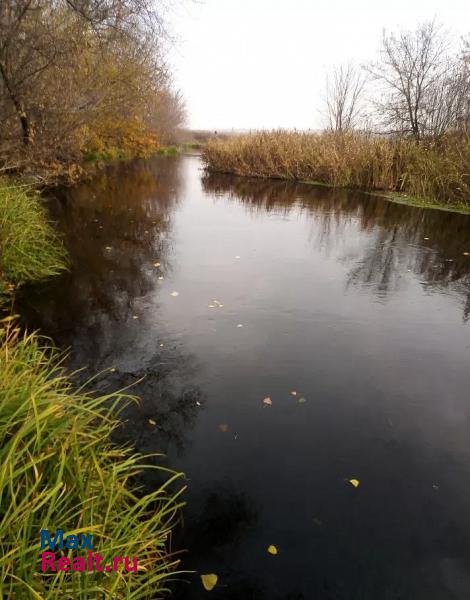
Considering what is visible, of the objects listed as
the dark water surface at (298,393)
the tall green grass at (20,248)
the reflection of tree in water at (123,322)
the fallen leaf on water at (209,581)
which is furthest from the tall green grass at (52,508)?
the tall green grass at (20,248)

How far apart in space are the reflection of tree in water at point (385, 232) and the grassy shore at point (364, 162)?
1163 millimetres

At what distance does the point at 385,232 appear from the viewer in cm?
1010

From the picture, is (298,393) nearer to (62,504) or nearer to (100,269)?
(62,504)

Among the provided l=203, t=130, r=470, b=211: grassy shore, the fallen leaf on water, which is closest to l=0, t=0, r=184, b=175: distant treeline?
the fallen leaf on water

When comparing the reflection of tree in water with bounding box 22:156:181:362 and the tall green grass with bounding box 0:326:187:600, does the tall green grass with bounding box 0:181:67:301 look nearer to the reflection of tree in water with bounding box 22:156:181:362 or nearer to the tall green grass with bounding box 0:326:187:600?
the reflection of tree in water with bounding box 22:156:181:362

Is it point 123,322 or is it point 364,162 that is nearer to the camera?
point 123,322

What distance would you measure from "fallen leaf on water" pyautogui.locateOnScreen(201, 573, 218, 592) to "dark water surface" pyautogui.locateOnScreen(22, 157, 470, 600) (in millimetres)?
31

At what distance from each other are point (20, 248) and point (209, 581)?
5.56 metres

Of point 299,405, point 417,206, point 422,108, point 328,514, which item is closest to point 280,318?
A: point 299,405

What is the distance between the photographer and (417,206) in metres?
13.6

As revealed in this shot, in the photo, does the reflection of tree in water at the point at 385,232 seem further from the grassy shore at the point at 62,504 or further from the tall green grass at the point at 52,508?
the tall green grass at the point at 52,508

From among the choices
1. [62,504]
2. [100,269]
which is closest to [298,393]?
[62,504]

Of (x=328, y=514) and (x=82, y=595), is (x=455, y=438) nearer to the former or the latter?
(x=328, y=514)

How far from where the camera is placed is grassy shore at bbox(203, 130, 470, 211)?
13.4 meters
